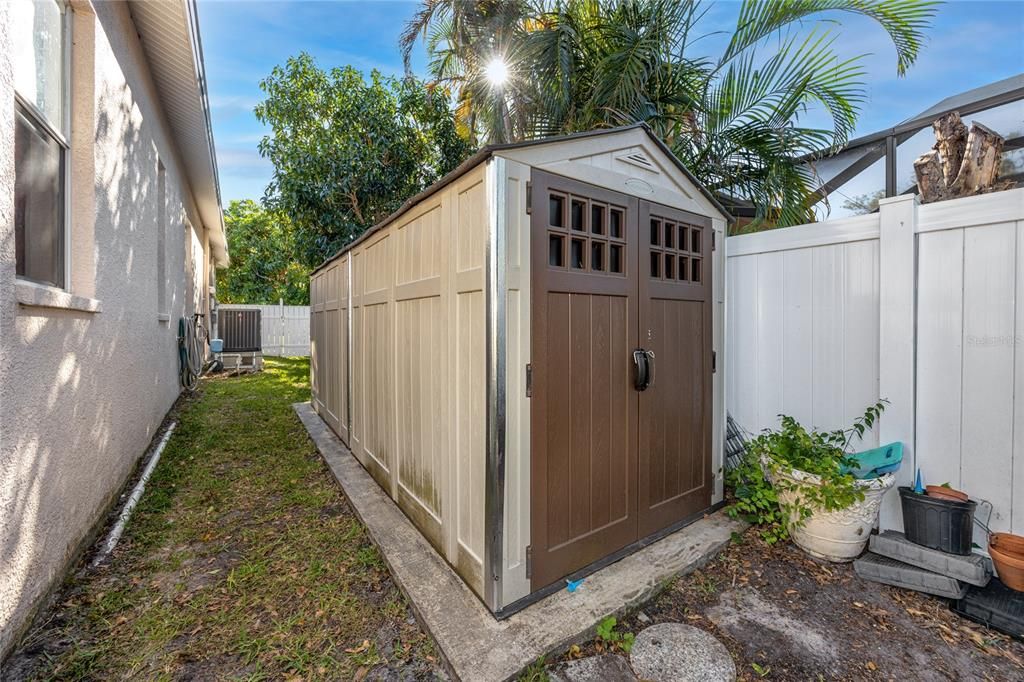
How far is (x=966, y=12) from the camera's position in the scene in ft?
12.1

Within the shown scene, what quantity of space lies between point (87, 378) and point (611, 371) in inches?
117

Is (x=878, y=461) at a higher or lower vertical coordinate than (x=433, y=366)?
lower

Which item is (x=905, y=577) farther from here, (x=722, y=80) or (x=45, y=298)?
(x=45, y=298)

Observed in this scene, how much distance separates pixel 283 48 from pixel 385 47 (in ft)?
10.8

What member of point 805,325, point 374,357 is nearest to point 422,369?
point 374,357

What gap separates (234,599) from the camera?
7.10 ft

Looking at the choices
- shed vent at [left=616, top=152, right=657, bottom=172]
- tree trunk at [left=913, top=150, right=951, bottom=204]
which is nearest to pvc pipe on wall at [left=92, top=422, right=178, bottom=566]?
shed vent at [left=616, top=152, right=657, bottom=172]

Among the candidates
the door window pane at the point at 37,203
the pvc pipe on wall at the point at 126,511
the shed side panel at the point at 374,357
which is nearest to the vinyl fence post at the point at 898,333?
the shed side panel at the point at 374,357

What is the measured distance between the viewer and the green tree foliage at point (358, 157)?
8031 millimetres

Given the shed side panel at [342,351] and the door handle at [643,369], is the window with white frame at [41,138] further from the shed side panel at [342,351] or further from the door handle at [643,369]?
the door handle at [643,369]

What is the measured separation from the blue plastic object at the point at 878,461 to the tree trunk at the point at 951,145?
1571mm

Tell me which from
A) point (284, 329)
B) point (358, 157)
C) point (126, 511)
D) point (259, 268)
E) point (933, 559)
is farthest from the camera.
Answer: point (259, 268)

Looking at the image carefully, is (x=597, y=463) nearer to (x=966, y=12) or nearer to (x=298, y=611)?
(x=298, y=611)

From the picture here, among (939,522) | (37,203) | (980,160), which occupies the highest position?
(980,160)
